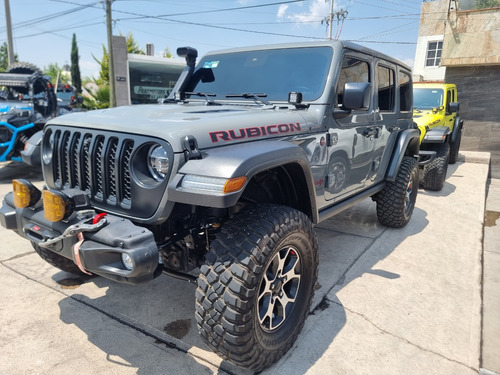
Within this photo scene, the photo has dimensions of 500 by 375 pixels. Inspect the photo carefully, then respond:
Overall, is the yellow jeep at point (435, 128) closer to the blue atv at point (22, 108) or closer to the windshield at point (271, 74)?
the windshield at point (271, 74)

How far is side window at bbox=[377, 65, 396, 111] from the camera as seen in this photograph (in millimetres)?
3895

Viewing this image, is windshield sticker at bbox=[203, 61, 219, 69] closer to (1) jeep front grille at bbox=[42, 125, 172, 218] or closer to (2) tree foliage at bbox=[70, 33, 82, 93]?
(1) jeep front grille at bbox=[42, 125, 172, 218]

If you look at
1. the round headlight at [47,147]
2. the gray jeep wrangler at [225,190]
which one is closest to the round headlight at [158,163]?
the gray jeep wrangler at [225,190]

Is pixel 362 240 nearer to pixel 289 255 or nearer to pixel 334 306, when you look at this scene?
pixel 334 306

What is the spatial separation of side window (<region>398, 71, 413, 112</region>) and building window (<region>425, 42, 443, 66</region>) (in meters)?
21.0

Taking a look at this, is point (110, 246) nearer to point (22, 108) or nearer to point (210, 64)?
point (210, 64)

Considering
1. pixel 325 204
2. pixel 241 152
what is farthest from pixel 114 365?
pixel 325 204

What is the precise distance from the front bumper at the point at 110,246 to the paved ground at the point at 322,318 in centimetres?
73

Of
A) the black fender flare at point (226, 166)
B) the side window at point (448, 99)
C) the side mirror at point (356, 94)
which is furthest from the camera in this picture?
the side window at point (448, 99)

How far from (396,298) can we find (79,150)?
260 centimetres

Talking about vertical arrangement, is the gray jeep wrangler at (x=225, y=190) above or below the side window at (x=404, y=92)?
below

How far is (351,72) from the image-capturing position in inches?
130

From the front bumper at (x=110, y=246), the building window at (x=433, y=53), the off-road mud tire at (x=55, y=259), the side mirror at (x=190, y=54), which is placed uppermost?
the building window at (x=433, y=53)

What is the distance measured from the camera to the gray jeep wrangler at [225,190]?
190 cm
